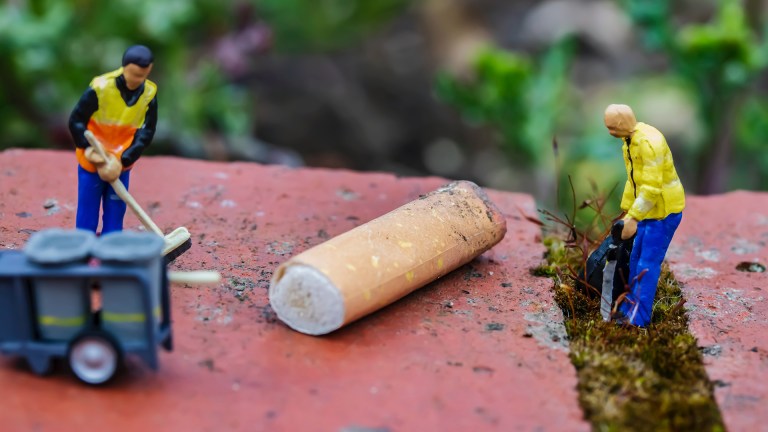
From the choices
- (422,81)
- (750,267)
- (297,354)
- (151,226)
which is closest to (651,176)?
(750,267)

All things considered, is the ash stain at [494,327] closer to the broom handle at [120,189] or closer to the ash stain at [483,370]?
the ash stain at [483,370]

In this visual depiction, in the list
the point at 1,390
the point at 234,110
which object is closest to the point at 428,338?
the point at 1,390

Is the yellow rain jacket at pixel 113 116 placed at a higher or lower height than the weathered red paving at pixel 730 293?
higher

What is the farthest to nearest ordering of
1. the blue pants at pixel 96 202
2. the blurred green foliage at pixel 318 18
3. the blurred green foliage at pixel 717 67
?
the blurred green foliage at pixel 318 18 < the blurred green foliage at pixel 717 67 < the blue pants at pixel 96 202

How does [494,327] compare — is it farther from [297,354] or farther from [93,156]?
[93,156]

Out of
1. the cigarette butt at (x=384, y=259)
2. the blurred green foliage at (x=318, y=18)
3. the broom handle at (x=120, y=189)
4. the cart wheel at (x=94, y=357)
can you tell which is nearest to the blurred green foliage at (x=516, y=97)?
the blurred green foliage at (x=318, y=18)

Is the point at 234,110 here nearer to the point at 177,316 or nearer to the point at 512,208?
the point at 512,208
